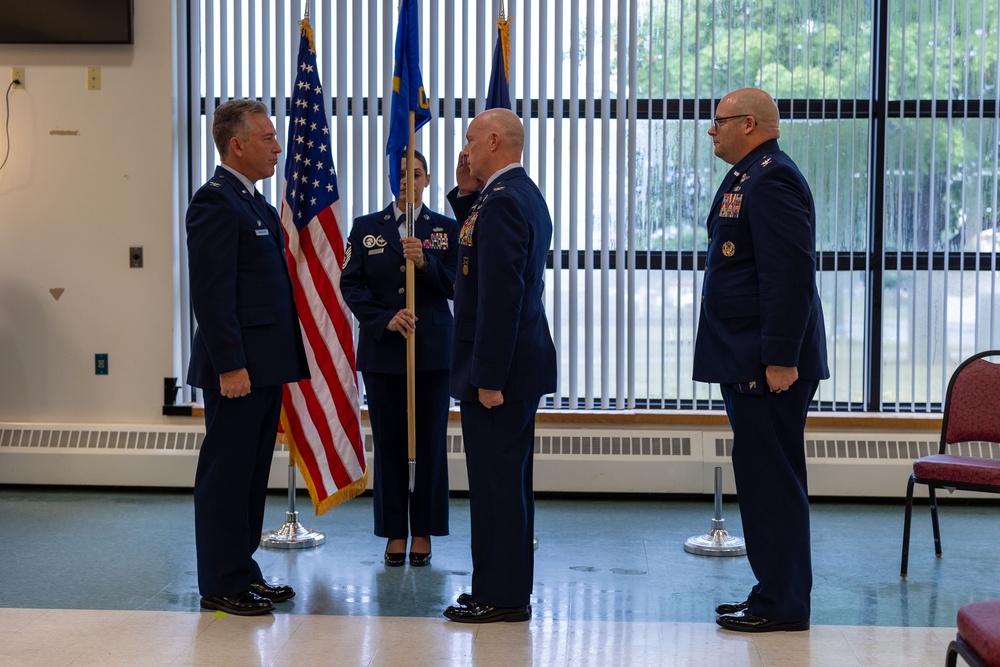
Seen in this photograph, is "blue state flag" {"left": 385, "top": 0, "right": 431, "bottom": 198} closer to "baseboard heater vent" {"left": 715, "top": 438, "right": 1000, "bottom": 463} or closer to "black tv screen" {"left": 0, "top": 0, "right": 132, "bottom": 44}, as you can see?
"black tv screen" {"left": 0, "top": 0, "right": 132, "bottom": 44}

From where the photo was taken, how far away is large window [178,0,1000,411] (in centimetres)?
557

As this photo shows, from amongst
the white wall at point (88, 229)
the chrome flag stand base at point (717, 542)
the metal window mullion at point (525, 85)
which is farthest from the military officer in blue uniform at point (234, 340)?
the white wall at point (88, 229)

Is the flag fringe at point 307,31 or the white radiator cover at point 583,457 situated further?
the white radiator cover at point 583,457

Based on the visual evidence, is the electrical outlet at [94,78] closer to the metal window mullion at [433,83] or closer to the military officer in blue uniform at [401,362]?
the metal window mullion at [433,83]

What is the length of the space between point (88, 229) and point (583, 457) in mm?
2942

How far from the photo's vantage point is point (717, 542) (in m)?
4.51

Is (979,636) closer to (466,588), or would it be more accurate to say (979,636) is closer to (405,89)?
(466,588)

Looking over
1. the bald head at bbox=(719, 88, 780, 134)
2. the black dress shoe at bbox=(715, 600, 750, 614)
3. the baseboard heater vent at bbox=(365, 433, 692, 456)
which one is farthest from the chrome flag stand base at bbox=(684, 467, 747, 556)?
the bald head at bbox=(719, 88, 780, 134)

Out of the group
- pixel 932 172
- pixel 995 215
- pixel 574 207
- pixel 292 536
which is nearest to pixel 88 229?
pixel 292 536

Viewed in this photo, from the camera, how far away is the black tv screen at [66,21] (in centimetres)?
569

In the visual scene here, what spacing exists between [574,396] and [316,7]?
8.27ft

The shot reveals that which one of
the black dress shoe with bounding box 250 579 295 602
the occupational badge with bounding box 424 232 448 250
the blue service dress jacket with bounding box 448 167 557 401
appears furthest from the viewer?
the occupational badge with bounding box 424 232 448 250

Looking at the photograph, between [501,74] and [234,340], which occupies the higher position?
[501,74]

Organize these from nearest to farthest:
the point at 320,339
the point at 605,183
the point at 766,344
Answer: the point at 766,344 < the point at 320,339 < the point at 605,183
